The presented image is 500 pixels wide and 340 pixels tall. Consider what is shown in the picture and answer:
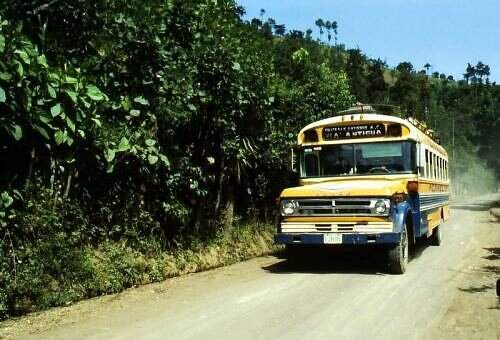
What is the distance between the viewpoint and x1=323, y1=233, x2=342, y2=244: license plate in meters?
9.34

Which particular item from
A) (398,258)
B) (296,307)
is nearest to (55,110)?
(296,307)

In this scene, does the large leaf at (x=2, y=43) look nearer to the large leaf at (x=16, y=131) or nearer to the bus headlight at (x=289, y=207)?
the large leaf at (x=16, y=131)

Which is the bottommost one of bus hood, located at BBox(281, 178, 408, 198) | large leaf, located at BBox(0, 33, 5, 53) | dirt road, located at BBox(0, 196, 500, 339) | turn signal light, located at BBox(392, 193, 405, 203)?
dirt road, located at BBox(0, 196, 500, 339)

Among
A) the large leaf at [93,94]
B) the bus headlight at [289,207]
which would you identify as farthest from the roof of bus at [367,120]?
the large leaf at [93,94]

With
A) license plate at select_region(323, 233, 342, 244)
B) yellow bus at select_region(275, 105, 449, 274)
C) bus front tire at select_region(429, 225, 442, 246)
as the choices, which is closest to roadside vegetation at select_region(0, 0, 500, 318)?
yellow bus at select_region(275, 105, 449, 274)

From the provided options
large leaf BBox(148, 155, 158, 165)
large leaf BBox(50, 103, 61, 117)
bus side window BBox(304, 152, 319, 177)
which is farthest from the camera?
bus side window BBox(304, 152, 319, 177)

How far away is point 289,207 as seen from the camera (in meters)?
9.87

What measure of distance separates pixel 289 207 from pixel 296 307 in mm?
3013

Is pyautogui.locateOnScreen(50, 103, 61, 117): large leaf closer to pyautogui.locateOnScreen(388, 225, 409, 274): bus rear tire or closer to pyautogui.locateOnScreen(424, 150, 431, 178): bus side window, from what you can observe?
pyautogui.locateOnScreen(388, 225, 409, 274): bus rear tire

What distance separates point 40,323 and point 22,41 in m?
3.39

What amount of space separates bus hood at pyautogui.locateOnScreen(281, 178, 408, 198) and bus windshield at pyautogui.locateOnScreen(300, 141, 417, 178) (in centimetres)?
40

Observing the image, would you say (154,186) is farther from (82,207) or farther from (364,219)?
(364,219)

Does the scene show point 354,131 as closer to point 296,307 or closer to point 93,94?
point 296,307

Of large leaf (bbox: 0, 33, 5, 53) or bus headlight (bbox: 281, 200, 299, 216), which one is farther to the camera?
bus headlight (bbox: 281, 200, 299, 216)
